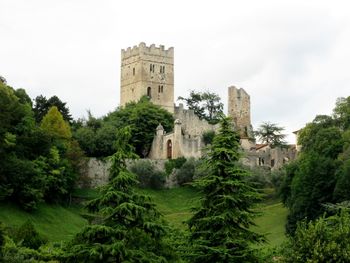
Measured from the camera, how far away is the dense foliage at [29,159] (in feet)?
164

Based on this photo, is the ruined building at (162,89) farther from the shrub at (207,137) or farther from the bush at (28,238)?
the bush at (28,238)

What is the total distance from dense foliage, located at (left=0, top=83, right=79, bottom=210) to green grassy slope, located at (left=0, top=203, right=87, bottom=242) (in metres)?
0.69

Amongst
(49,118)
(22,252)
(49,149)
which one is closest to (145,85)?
(49,118)

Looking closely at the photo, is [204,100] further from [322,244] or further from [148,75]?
[322,244]

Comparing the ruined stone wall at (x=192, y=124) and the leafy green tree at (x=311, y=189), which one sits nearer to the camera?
the leafy green tree at (x=311, y=189)

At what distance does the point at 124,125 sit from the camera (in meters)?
75.2

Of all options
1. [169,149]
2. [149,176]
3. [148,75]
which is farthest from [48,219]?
[148,75]

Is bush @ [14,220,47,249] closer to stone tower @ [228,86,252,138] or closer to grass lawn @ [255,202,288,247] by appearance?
grass lawn @ [255,202,288,247]

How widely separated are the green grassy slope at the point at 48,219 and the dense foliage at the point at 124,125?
16071 mm

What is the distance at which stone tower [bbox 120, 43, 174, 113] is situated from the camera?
3674 inches

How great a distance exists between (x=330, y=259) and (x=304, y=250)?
111cm

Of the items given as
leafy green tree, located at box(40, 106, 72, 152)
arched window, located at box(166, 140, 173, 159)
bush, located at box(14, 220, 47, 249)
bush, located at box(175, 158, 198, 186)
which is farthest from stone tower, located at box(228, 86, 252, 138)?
bush, located at box(14, 220, 47, 249)

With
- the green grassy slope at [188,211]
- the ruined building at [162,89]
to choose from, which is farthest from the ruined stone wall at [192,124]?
the green grassy slope at [188,211]

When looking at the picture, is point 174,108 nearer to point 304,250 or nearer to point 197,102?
point 197,102
